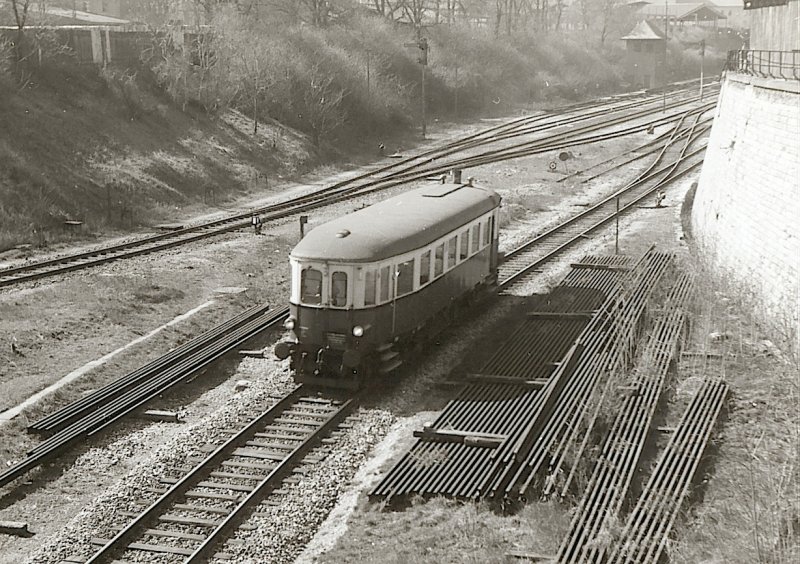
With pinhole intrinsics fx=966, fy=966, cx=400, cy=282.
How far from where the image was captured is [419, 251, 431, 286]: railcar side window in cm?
1686

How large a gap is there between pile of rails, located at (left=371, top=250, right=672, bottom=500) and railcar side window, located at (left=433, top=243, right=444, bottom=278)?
180cm

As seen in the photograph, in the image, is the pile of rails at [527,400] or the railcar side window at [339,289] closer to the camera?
the pile of rails at [527,400]

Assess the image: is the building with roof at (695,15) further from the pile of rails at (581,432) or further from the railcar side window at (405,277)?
the railcar side window at (405,277)

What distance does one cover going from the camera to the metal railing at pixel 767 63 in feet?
80.1

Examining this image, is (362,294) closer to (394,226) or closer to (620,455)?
(394,226)

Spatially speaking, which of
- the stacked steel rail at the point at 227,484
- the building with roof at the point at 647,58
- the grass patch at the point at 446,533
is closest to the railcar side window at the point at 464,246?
the stacked steel rail at the point at 227,484

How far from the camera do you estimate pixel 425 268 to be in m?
17.0

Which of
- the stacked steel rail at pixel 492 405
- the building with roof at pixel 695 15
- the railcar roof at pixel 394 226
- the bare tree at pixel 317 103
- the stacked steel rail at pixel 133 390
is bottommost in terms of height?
the stacked steel rail at pixel 133 390

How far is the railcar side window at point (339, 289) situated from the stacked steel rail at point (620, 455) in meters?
4.61

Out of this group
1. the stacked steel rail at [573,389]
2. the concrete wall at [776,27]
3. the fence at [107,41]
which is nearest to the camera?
the stacked steel rail at [573,389]

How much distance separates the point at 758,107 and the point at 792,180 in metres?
4.60

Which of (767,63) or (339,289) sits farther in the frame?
(767,63)

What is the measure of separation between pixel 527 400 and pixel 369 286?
306 cm

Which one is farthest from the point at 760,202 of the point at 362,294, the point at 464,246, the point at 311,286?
the point at 311,286
